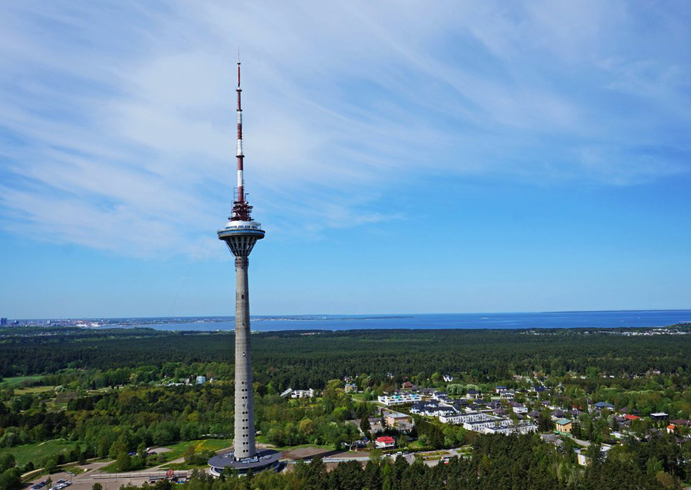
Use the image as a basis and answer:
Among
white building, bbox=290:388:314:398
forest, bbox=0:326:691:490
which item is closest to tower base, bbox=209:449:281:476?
forest, bbox=0:326:691:490

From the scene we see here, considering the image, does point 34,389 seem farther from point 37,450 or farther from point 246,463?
point 246,463

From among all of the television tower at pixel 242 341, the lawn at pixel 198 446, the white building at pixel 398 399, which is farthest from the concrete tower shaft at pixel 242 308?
the white building at pixel 398 399

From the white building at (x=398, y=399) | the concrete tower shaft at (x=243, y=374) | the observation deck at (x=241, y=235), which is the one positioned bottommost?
the white building at (x=398, y=399)

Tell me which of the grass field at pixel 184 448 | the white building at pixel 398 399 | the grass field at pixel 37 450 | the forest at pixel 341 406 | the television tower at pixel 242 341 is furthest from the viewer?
the white building at pixel 398 399

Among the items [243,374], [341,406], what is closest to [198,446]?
[243,374]

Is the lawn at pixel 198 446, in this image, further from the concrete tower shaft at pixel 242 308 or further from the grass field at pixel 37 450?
the grass field at pixel 37 450

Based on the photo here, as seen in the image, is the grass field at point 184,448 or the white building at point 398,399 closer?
the grass field at point 184,448

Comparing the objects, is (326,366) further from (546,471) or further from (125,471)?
(546,471)

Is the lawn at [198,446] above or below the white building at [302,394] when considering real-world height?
below
